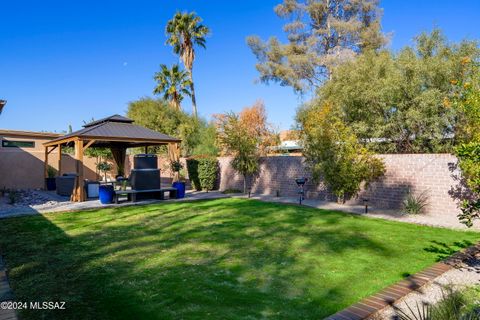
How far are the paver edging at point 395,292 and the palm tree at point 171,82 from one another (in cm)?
2714

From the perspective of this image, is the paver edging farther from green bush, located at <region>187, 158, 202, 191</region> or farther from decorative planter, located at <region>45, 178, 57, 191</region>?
decorative planter, located at <region>45, 178, 57, 191</region>

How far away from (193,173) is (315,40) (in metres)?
15.3

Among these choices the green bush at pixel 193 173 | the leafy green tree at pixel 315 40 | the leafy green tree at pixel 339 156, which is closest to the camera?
the leafy green tree at pixel 339 156

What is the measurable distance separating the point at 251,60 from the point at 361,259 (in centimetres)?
2572

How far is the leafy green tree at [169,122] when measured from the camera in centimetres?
2625

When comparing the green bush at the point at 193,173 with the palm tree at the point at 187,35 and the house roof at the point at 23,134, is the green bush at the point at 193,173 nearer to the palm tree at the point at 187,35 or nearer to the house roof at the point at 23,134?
the house roof at the point at 23,134

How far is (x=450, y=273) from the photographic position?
15.5ft

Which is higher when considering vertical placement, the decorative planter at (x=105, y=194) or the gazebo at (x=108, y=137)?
the gazebo at (x=108, y=137)

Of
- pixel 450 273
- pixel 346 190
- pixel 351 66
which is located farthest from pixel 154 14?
pixel 450 273

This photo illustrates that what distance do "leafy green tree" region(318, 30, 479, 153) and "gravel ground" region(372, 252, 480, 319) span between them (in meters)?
8.70

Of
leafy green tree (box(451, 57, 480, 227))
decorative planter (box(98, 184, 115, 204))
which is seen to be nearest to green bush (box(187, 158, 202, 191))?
decorative planter (box(98, 184, 115, 204))

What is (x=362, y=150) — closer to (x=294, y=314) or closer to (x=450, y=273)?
(x=450, y=273)

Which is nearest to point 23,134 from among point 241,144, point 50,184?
point 50,184

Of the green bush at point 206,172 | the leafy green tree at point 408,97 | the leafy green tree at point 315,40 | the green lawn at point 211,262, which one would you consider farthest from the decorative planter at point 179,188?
the leafy green tree at point 315,40
